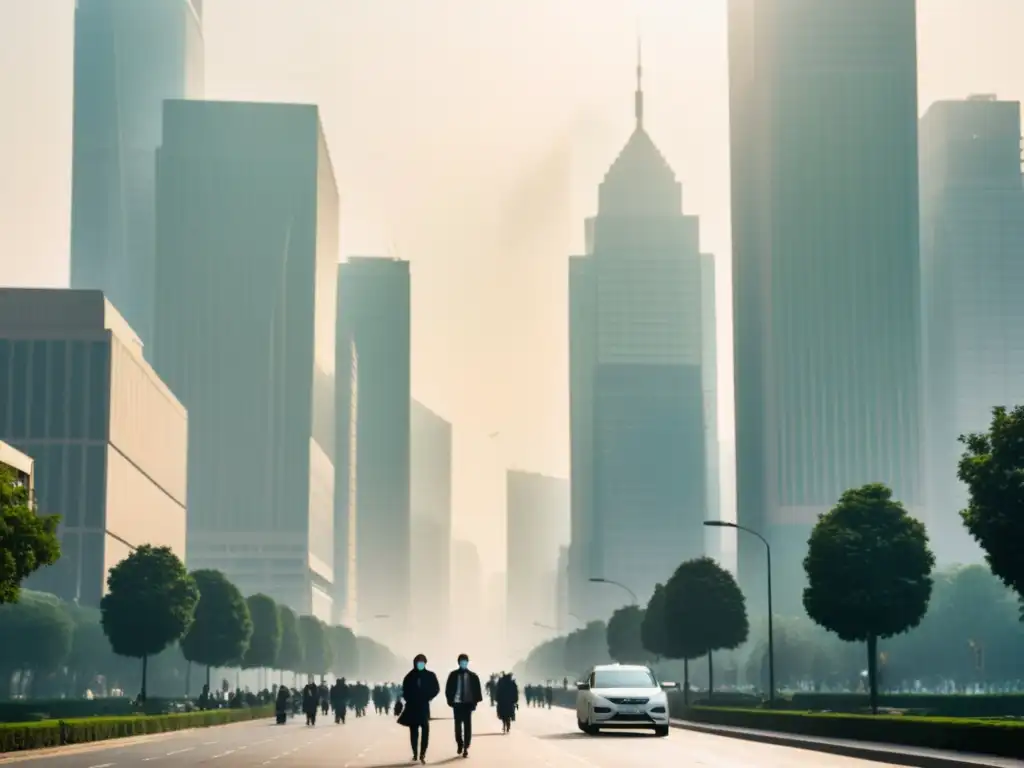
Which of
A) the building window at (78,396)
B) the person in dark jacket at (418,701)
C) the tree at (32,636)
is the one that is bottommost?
the person in dark jacket at (418,701)

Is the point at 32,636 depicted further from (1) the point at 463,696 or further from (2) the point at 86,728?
(1) the point at 463,696

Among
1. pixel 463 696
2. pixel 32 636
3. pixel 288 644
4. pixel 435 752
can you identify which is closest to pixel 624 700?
pixel 435 752

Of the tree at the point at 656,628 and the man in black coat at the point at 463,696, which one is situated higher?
the tree at the point at 656,628

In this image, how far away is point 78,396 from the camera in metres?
176

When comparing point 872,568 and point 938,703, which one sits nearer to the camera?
point 872,568

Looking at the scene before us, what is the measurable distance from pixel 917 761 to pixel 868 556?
136 feet

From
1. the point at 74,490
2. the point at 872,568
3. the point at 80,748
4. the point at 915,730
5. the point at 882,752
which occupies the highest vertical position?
the point at 74,490

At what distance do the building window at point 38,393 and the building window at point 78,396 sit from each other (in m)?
3.49

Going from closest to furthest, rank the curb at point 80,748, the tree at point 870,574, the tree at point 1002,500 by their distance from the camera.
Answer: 1. the curb at point 80,748
2. the tree at point 1002,500
3. the tree at point 870,574

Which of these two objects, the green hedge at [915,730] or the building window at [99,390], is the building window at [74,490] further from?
the green hedge at [915,730]

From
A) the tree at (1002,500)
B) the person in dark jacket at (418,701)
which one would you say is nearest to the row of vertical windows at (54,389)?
the tree at (1002,500)

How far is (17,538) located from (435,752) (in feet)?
61.2

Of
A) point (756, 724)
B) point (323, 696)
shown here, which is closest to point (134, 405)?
point (323, 696)

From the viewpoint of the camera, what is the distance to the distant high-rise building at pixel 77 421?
17050cm
